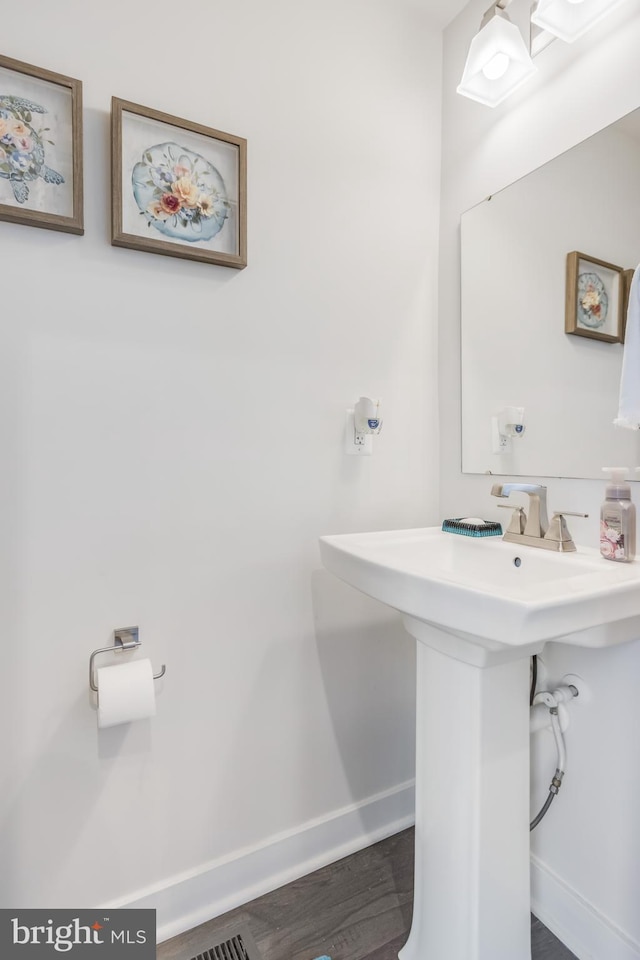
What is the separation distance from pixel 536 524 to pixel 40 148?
1.37 m

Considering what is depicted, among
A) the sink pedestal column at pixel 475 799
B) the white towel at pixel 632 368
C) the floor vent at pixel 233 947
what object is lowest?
the floor vent at pixel 233 947

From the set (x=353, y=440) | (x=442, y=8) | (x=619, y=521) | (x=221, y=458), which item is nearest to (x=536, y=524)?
(x=619, y=521)

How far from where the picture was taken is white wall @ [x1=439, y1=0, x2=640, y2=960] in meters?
1.07

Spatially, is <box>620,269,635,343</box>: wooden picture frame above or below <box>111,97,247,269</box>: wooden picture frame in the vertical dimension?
below

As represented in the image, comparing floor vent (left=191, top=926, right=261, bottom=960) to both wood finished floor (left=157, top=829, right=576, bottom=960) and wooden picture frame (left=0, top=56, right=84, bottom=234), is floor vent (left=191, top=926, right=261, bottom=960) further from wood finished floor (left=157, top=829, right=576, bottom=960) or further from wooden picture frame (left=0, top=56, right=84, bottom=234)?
wooden picture frame (left=0, top=56, right=84, bottom=234)

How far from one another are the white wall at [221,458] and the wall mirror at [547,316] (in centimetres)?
18

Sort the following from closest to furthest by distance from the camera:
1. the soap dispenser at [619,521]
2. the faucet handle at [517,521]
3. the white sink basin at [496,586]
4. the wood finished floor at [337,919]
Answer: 1. the white sink basin at [496,586]
2. the soap dispenser at [619,521]
3. the wood finished floor at [337,919]
4. the faucet handle at [517,521]

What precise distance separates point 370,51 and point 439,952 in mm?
2263

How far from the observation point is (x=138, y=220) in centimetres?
109

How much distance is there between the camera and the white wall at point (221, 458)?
1.04m

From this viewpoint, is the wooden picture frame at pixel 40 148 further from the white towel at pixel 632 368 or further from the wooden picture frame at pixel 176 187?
the white towel at pixel 632 368

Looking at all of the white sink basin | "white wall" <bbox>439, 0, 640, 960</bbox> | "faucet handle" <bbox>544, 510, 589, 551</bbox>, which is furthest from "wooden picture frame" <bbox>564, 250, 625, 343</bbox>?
the white sink basin

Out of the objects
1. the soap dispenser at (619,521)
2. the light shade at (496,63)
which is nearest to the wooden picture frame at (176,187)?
the light shade at (496,63)

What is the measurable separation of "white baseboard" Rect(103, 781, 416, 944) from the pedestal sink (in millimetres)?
324
